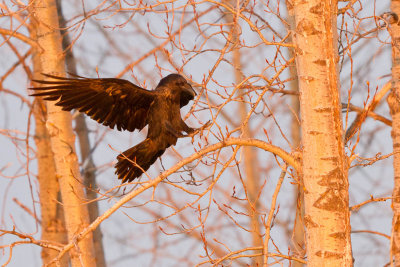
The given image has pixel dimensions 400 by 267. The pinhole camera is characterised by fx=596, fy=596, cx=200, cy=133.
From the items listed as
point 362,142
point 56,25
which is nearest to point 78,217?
point 56,25

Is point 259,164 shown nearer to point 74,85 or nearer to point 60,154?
point 60,154

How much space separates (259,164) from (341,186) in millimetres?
4451

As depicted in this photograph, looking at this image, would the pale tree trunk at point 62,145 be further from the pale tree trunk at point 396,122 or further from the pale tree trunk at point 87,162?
the pale tree trunk at point 396,122

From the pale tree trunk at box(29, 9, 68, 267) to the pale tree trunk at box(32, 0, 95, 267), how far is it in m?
1.23

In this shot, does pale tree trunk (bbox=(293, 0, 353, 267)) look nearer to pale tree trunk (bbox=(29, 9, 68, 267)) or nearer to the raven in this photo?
the raven

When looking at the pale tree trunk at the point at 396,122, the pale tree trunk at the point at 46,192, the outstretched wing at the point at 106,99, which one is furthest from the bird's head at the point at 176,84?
the pale tree trunk at the point at 46,192

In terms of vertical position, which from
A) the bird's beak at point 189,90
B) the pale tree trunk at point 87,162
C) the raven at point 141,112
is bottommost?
the raven at point 141,112

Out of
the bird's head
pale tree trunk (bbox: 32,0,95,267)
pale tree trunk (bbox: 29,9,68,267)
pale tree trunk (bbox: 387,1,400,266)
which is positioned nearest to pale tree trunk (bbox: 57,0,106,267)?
pale tree trunk (bbox: 29,9,68,267)

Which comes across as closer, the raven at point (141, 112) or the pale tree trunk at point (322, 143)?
the pale tree trunk at point (322, 143)

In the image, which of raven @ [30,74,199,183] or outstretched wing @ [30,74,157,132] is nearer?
outstretched wing @ [30,74,157,132]

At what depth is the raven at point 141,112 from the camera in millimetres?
4637

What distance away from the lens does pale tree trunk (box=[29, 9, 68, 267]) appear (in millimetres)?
6980

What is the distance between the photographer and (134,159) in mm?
4797

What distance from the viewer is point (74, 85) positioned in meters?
4.47
